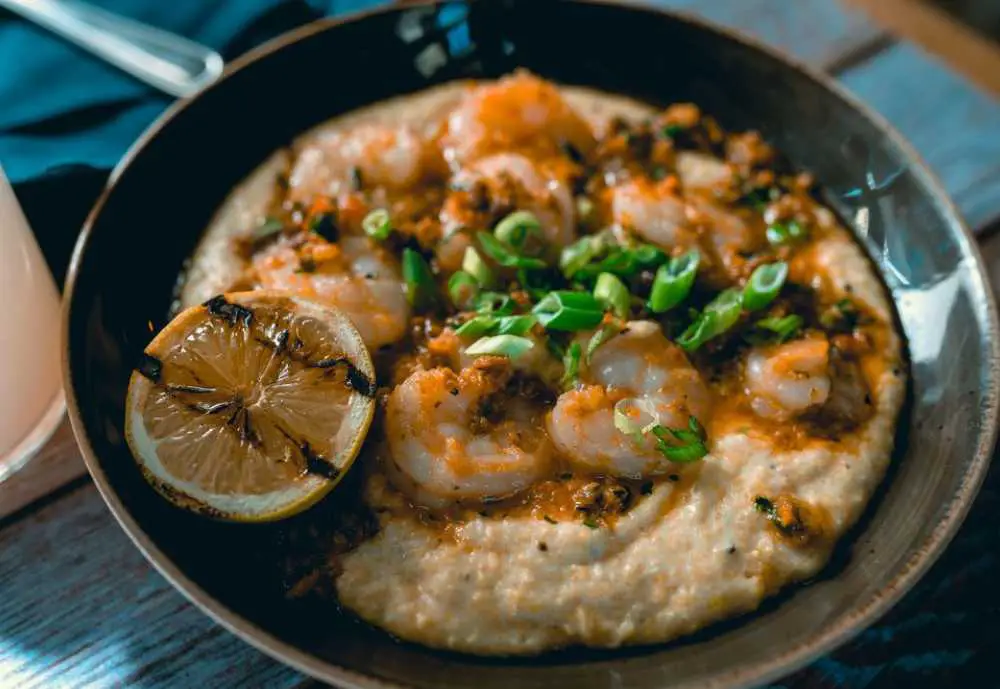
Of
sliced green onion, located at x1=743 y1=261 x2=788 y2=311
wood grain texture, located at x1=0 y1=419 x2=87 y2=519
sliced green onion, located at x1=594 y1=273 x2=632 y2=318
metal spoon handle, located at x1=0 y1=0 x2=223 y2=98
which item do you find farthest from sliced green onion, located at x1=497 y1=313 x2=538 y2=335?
metal spoon handle, located at x1=0 y1=0 x2=223 y2=98

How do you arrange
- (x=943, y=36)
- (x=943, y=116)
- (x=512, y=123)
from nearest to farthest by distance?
(x=512, y=123)
(x=943, y=116)
(x=943, y=36)

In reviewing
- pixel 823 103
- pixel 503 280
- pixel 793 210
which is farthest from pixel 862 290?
pixel 503 280

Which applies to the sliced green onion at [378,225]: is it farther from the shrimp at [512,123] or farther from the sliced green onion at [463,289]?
the shrimp at [512,123]

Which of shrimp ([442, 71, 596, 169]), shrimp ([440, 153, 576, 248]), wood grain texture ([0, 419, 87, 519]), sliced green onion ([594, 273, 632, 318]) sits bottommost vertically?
wood grain texture ([0, 419, 87, 519])

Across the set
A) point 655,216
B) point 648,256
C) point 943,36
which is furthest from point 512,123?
point 943,36

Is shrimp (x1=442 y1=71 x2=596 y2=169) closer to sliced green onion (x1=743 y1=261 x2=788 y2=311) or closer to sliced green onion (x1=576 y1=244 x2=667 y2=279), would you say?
sliced green onion (x1=576 y1=244 x2=667 y2=279)

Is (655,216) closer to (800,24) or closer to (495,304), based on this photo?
(495,304)

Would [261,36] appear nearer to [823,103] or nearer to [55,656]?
[823,103]
